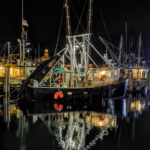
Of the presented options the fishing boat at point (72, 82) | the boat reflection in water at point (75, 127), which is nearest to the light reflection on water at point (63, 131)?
the boat reflection in water at point (75, 127)

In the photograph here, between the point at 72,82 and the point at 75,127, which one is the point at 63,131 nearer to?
the point at 75,127

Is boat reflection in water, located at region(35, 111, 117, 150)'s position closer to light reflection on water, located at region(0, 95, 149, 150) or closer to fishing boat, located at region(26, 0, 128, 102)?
light reflection on water, located at region(0, 95, 149, 150)

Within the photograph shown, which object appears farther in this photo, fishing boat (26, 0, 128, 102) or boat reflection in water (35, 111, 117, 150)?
fishing boat (26, 0, 128, 102)

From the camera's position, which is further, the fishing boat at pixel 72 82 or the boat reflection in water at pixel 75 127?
the fishing boat at pixel 72 82

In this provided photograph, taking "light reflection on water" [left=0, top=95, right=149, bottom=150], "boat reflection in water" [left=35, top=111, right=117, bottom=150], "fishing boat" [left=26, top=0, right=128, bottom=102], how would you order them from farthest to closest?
"fishing boat" [left=26, top=0, right=128, bottom=102] → "boat reflection in water" [left=35, top=111, right=117, bottom=150] → "light reflection on water" [left=0, top=95, right=149, bottom=150]

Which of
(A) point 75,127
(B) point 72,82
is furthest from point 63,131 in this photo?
(B) point 72,82

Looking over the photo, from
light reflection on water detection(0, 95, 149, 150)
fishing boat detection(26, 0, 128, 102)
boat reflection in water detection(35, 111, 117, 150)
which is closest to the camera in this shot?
light reflection on water detection(0, 95, 149, 150)

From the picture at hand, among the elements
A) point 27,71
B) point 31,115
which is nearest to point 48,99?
point 31,115

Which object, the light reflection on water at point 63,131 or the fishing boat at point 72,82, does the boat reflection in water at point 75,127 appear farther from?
the fishing boat at point 72,82

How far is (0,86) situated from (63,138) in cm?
2062

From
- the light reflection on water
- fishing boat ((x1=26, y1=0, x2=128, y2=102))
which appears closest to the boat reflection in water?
the light reflection on water

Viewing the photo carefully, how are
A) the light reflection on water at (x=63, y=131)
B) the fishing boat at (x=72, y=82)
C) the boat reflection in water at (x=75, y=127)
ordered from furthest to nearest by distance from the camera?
1. the fishing boat at (x=72, y=82)
2. the boat reflection in water at (x=75, y=127)
3. the light reflection on water at (x=63, y=131)

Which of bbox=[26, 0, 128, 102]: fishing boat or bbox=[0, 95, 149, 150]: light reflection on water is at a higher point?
bbox=[26, 0, 128, 102]: fishing boat

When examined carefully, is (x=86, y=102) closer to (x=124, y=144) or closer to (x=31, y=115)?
(x=31, y=115)
